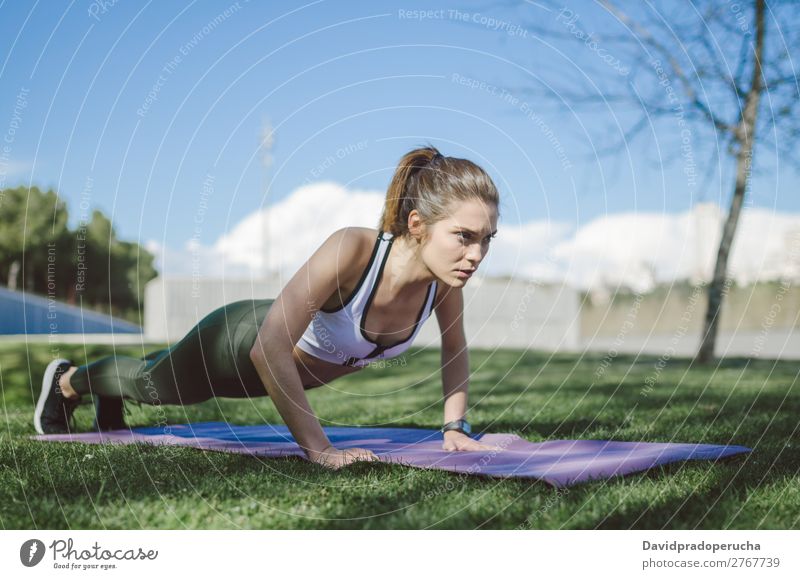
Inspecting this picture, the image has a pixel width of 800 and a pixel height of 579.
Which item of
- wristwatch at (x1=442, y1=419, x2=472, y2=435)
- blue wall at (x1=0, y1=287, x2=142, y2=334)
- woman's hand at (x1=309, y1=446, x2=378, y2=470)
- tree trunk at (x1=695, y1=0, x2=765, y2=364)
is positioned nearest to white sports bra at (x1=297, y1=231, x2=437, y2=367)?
wristwatch at (x1=442, y1=419, x2=472, y2=435)

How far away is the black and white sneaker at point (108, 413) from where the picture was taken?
13.2 ft

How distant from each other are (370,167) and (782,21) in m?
5.10

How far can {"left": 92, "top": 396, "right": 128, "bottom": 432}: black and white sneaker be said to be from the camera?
4.02m

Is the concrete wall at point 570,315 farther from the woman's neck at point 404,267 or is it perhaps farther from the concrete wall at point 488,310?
the woman's neck at point 404,267

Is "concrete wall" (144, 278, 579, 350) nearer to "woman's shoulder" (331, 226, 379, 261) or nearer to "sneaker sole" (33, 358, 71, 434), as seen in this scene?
"sneaker sole" (33, 358, 71, 434)

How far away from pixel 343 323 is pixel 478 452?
0.76 meters

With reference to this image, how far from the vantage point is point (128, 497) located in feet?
8.71

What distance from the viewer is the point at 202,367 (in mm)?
3656

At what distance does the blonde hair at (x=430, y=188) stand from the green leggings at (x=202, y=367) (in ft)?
2.54

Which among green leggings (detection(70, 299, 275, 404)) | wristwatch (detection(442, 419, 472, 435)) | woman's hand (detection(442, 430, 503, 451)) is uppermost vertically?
green leggings (detection(70, 299, 275, 404))

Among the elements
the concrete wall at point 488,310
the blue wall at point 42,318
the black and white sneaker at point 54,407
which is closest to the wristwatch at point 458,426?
the black and white sneaker at point 54,407
